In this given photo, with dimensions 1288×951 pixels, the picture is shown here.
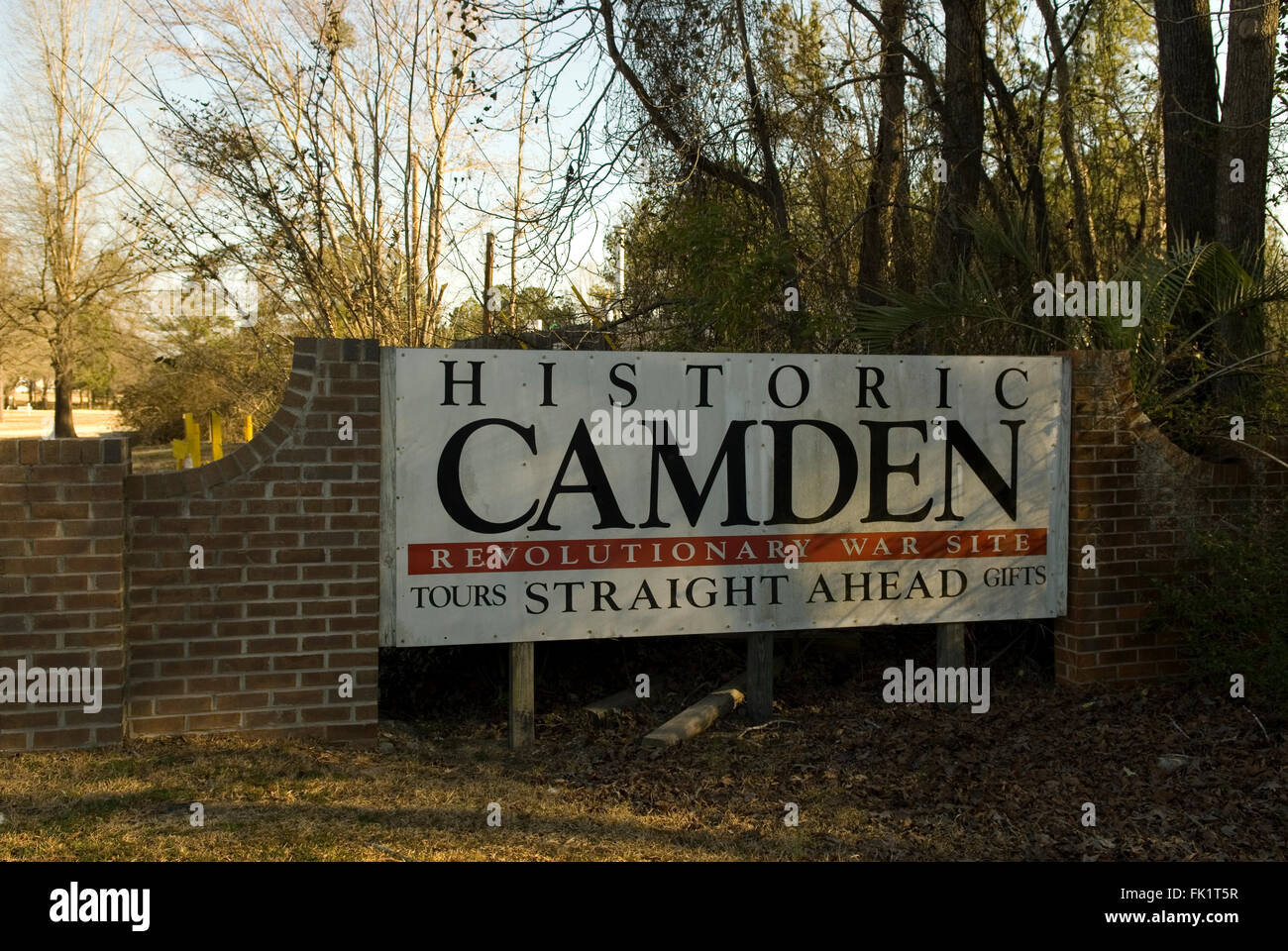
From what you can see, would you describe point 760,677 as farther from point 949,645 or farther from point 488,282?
point 488,282

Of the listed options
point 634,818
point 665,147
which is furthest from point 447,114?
point 634,818

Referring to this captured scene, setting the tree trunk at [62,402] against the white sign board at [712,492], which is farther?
the tree trunk at [62,402]

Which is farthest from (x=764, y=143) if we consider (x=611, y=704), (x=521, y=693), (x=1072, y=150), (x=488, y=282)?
(x=521, y=693)

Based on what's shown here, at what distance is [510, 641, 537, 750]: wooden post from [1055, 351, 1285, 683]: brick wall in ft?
10.7

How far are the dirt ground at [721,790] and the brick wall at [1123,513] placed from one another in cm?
27

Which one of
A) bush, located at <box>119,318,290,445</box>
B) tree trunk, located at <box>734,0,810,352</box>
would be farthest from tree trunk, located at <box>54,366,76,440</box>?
tree trunk, located at <box>734,0,810,352</box>

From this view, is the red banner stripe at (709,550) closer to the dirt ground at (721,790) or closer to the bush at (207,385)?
the dirt ground at (721,790)

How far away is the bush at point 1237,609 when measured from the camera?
5.84 meters

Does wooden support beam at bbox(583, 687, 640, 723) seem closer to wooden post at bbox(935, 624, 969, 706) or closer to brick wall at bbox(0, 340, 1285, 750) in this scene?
brick wall at bbox(0, 340, 1285, 750)

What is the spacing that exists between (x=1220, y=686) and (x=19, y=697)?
624 centimetres

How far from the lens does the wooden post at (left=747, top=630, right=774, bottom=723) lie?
630cm

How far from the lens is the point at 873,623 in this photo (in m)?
6.29

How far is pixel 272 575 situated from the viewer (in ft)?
17.5

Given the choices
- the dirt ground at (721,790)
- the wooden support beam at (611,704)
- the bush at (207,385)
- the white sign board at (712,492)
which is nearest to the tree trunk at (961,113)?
the white sign board at (712,492)
